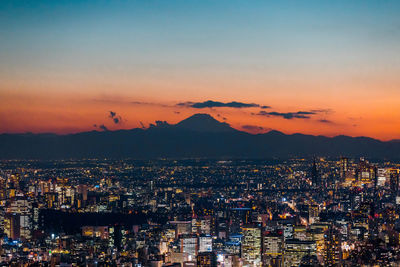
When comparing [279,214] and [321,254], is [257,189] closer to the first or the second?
[279,214]

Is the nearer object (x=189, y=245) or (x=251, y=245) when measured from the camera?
(x=251, y=245)

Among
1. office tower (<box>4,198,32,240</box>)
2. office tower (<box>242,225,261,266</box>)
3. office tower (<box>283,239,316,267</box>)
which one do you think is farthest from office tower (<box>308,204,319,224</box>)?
office tower (<box>4,198,32,240</box>)

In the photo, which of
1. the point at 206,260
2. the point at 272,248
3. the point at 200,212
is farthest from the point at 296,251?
the point at 200,212

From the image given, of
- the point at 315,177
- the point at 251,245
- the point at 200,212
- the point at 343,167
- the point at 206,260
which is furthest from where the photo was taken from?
the point at 343,167

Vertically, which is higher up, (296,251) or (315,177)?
(315,177)

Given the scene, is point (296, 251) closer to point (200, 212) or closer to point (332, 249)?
point (332, 249)

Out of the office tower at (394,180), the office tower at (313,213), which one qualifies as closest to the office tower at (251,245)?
the office tower at (313,213)

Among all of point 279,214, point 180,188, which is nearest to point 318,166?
point 180,188
